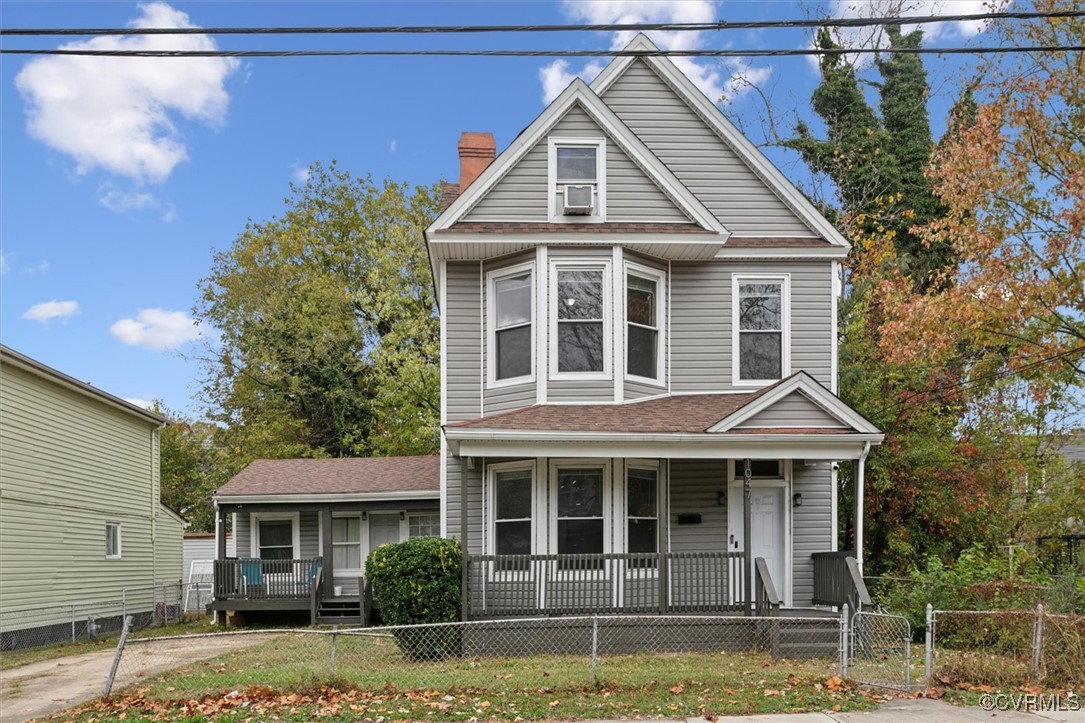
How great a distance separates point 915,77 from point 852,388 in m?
20.1

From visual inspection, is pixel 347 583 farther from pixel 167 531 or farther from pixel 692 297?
pixel 692 297

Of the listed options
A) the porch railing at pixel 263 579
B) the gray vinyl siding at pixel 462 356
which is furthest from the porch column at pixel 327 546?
the gray vinyl siding at pixel 462 356

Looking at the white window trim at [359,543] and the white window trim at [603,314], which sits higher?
the white window trim at [603,314]

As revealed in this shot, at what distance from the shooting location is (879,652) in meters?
14.0

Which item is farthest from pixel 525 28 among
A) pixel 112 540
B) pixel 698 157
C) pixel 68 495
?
pixel 112 540

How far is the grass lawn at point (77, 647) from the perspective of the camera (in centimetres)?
1798

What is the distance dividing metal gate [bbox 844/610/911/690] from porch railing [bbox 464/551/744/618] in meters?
1.88

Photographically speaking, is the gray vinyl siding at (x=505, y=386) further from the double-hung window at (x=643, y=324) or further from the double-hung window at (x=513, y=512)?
the double-hung window at (x=643, y=324)

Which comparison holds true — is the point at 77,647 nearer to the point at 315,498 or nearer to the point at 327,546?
the point at 327,546

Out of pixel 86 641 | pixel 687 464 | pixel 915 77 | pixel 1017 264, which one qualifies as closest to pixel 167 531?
pixel 86 641

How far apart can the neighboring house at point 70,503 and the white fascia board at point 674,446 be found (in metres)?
11.2

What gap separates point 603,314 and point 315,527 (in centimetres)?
1088

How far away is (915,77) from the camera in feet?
122

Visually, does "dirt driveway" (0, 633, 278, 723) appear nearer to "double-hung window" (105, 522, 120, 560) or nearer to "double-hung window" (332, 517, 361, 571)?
"double-hung window" (332, 517, 361, 571)
